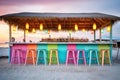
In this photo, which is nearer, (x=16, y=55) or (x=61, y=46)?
(x=61, y=46)

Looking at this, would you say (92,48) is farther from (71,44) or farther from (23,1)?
(23,1)

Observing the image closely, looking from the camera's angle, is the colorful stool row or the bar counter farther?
the bar counter

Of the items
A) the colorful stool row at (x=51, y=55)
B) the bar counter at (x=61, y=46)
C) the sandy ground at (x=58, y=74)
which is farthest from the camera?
the bar counter at (x=61, y=46)

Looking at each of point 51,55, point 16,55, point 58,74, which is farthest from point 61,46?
point 58,74

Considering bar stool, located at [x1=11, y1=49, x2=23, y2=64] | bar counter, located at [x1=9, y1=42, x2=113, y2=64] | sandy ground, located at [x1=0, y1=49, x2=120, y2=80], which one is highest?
bar counter, located at [x1=9, y1=42, x2=113, y2=64]

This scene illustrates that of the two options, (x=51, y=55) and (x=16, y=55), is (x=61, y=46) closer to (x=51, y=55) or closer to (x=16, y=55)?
(x=51, y=55)

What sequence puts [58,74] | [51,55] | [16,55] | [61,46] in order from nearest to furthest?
1. [58,74]
2. [51,55]
3. [61,46]
4. [16,55]

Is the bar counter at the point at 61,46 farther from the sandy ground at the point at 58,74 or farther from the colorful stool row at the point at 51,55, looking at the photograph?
the sandy ground at the point at 58,74

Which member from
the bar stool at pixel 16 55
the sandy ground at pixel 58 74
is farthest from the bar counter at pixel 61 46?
the sandy ground at pixel 58 74

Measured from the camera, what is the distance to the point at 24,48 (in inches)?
353

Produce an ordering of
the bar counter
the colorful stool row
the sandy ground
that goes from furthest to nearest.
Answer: the bar counter → the colorful stool row → the sandy ground

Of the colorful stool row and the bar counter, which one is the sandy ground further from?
the bar counter

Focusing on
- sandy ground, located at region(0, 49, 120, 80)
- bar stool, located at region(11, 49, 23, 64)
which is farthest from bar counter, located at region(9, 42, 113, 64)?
sandy ground, located at region(0, 49, 120, 80)

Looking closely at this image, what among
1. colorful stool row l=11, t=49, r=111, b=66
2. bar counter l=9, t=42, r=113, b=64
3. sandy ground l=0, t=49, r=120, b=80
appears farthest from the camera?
bar counter l=9, t=42, r=113, b=64
